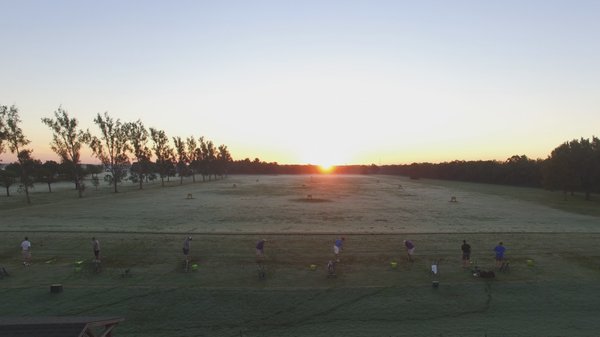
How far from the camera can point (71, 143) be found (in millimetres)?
74125

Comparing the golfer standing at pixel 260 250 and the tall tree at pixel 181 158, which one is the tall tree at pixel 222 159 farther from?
the golfer standing at pixel 260 250

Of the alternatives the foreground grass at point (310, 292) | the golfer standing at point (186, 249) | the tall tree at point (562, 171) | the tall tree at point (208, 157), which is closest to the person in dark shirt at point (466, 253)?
the foreground grass at point (310, 292)

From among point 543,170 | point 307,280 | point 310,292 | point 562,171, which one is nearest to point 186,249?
point 307,280

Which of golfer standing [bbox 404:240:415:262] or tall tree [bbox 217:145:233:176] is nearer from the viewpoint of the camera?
Result: golfer standing [bbox 404:240:415:262]

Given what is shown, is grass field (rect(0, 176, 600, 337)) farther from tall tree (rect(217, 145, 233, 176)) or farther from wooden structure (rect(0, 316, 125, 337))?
tall tree (rect(217, 145, 233, 176))

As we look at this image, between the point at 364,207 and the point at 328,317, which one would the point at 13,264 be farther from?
the point at 364,207

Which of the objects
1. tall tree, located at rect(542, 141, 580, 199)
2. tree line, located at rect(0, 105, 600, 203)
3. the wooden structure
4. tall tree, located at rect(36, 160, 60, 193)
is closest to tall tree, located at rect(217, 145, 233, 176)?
tree line, located at rect(0, 105, 600, 203)

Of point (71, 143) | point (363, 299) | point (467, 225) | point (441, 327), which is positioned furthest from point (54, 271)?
point (71, 143)

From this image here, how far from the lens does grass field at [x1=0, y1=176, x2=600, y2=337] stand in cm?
1916

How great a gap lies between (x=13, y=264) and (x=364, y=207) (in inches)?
1667

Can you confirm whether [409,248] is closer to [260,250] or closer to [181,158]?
[260,250]

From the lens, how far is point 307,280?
945 inches

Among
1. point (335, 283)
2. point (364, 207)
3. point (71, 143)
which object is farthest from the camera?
point (71, 143)

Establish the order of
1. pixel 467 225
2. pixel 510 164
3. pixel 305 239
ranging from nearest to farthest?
pixel 305 239 → pixel 467 225 → pixel 510 164
